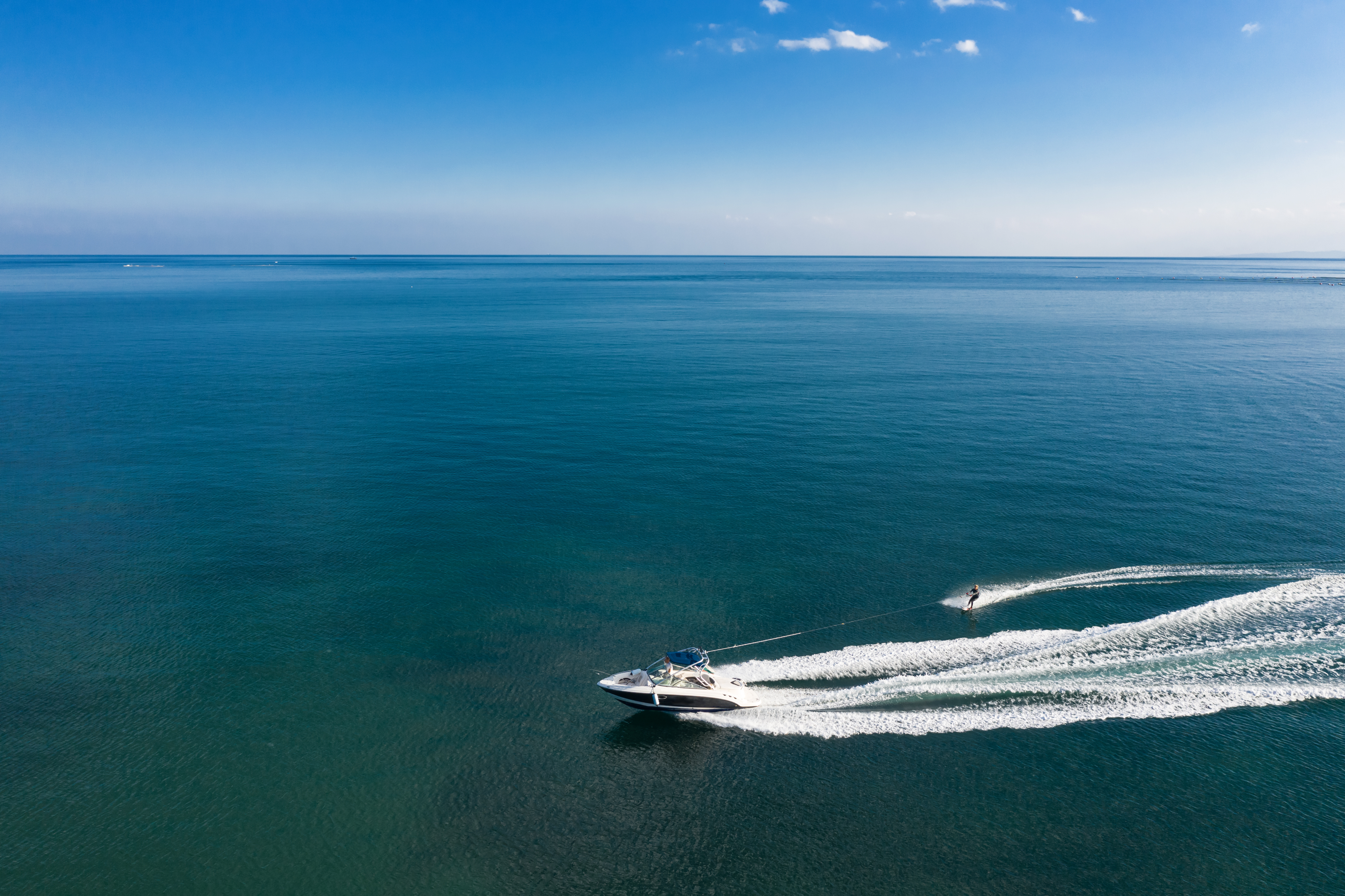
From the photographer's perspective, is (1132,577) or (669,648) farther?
(1132,577)

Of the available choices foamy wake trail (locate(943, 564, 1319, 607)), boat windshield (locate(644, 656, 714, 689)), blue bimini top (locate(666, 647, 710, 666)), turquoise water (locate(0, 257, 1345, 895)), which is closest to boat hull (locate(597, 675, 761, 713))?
boat windshield (locate(644, 656, 714, 689))

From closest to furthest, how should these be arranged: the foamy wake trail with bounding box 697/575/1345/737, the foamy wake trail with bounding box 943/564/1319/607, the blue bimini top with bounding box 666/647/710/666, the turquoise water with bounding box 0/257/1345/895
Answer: the turquoise water with bounding box 0/257/1345/895 → the foamy wake trail with bounding box 697/575/1345/737 → the blue bimini top with bounding box 666/647/710/666 → the foamy wake trail with bounding box 943/564/1319/607

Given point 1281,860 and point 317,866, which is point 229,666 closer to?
point 317,866

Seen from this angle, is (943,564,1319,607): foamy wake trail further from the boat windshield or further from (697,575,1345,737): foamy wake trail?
the boat windshield

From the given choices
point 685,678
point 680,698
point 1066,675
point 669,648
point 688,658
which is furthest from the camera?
point 669,648

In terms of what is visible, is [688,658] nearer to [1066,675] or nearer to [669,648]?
[669,648]

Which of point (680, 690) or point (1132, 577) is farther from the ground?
point (1132, 577)

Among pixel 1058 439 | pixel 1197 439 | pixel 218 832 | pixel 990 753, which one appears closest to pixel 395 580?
pixel 218 832

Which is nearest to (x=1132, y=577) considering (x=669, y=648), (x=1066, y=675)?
(x=1066, y=675)
